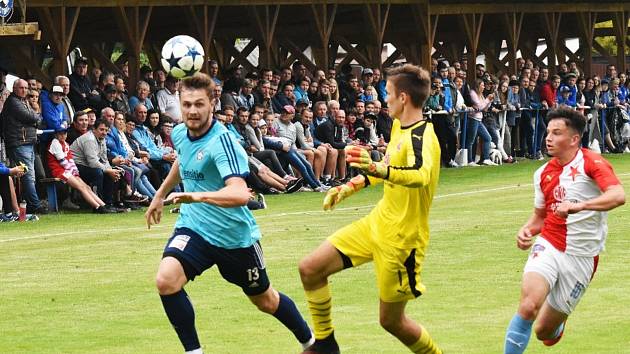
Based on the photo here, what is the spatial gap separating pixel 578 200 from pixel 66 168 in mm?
13254

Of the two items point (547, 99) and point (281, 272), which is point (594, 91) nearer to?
point (547, 99)

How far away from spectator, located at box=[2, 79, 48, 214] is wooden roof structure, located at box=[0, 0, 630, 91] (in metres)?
1.42

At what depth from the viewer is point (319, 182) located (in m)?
25.2

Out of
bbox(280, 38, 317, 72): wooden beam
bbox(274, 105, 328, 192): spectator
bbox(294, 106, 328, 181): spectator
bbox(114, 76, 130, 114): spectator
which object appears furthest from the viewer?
bbox(280, 38, 317, 72): wooden beam

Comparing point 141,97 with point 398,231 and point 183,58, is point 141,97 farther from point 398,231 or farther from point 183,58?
point 398,231

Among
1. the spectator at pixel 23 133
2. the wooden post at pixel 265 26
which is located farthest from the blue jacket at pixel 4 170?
the wooden post at pixel 265 26

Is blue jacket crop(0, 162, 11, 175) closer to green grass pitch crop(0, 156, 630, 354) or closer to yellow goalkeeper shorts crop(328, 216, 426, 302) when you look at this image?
green grass pitch crop(0, 156, 630, 354)

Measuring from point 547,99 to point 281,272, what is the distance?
20.6 meters

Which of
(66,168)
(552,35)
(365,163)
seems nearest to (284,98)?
(66,168)

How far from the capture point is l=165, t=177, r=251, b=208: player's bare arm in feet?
27.3

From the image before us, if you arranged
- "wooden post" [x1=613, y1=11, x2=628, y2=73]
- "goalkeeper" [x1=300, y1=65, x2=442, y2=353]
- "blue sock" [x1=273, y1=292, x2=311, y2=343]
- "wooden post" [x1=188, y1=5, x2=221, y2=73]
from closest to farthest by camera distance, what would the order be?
"goalkeeper" [x1=300, y1=65, x2=442, y2=353] → "blue sock" [x1=273, y1=292, x2=311, y2=343] → "wooden post" [x1=188, y1=5, x2=221, y2=73] → "wooden post" [x1=613, y1=11, x2=628, y2=73]

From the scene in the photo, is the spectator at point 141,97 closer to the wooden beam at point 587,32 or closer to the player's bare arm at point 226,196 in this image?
the player's bare arm at point 226,196

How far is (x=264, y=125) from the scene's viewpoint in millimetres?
24625

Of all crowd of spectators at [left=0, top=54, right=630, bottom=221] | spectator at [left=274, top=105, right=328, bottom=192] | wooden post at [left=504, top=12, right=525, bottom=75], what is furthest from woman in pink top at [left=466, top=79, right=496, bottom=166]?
spectator at [left=274, top=105, right=328, bottom=192]
